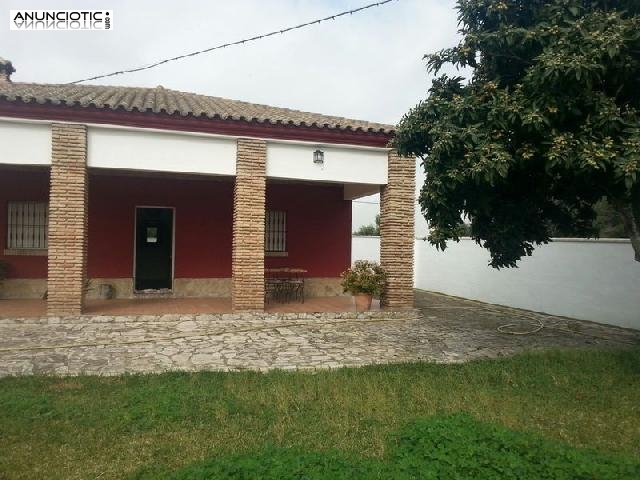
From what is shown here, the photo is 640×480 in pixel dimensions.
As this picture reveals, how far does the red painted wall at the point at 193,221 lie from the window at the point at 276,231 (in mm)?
134

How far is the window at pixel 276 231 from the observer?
12.1 metres

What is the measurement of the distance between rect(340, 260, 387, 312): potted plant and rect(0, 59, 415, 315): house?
334 millimetres

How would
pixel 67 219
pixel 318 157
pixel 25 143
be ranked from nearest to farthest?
pixel 25 143 → pixel 67 219 → pixel 318 157

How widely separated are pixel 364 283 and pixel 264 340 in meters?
2.66

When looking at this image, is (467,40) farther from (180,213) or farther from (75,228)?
(180,213)

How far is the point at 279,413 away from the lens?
14.5ft

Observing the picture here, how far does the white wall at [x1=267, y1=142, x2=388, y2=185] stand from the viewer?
30.3 feet

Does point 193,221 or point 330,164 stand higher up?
point 330,164

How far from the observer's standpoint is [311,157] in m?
9.38

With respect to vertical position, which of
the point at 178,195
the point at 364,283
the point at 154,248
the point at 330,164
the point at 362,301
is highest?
the point at 330,164

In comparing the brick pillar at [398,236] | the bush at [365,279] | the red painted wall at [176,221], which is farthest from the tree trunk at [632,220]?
the red painted wall at [176,221]

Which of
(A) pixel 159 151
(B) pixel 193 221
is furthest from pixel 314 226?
(A) pixel 159 151

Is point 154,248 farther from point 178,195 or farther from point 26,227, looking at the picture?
point 26,227

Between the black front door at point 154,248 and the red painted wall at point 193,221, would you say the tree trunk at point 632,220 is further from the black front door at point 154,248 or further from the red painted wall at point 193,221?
the black front door at point 154,248
